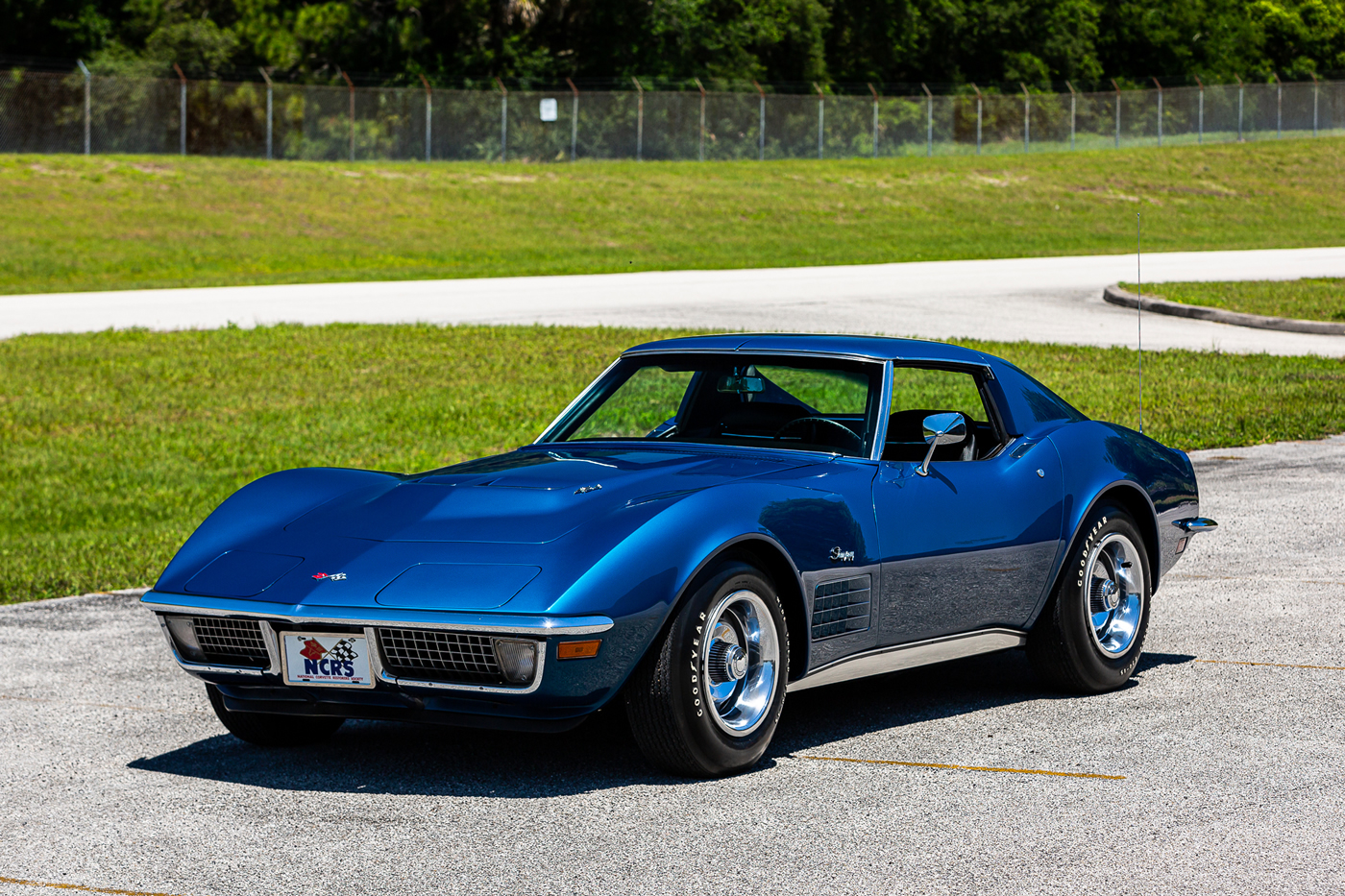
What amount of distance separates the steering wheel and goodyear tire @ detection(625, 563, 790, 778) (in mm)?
941

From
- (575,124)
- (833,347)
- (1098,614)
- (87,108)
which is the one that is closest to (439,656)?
(833,347)

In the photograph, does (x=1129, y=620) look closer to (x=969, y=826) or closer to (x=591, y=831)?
(x=969, y=826)

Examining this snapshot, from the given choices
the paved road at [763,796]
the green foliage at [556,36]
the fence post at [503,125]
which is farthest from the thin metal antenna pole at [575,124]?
the paved road at [763,796]

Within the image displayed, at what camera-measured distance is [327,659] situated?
16.5 ft

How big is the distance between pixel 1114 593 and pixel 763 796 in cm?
222

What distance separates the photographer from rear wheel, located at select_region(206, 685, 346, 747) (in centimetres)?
564

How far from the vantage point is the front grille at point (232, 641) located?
517 cm

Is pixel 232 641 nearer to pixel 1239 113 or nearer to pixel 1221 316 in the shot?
pixel 1221 316

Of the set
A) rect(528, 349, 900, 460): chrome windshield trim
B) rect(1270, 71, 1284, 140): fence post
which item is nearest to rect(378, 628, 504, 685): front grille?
rect(528, 349, 900, 460): chrome windshield trim

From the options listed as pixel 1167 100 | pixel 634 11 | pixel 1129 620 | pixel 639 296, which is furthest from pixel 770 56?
pixel 1129 620

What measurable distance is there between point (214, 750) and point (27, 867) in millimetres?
1325

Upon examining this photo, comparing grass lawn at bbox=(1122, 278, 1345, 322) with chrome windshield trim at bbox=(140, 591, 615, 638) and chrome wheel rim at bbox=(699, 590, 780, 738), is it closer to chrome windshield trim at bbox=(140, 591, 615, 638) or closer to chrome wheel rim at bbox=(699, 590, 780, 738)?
chrome wheel rim at bbox=(699, 590, 780, 738)

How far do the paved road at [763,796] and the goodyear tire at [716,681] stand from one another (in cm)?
12

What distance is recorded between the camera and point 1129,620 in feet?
21.8
